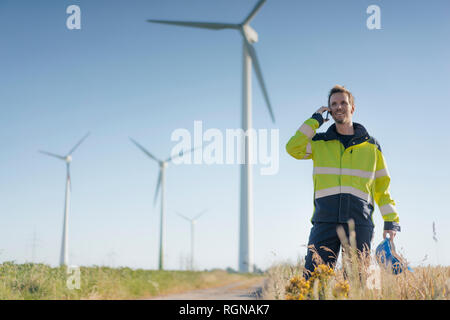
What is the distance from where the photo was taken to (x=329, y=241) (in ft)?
17.4

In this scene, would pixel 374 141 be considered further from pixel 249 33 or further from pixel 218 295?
pixel 249 33

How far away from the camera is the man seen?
210 inches

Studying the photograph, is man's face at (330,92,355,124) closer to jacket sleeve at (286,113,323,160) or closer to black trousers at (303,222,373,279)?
jacket sleeve at (286,113,323,160)

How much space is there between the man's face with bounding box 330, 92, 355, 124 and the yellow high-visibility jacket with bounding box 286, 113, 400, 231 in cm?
18

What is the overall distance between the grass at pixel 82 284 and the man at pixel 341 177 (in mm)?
5071

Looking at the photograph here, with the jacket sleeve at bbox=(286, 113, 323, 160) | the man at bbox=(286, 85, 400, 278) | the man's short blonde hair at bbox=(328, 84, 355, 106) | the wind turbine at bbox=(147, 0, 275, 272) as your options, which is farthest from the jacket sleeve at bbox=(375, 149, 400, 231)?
the wind turbine at bbox=(147, 0, 275, 272)

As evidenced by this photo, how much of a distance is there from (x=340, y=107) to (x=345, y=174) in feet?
2.83

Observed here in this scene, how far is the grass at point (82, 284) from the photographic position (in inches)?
318

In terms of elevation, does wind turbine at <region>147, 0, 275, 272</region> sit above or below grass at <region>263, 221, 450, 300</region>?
above

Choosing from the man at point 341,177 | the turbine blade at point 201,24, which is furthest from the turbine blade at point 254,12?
the man at point 341,177

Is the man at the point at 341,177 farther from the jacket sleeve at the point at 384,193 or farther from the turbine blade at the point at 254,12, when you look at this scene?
the turbine blade at the point at 254,12
